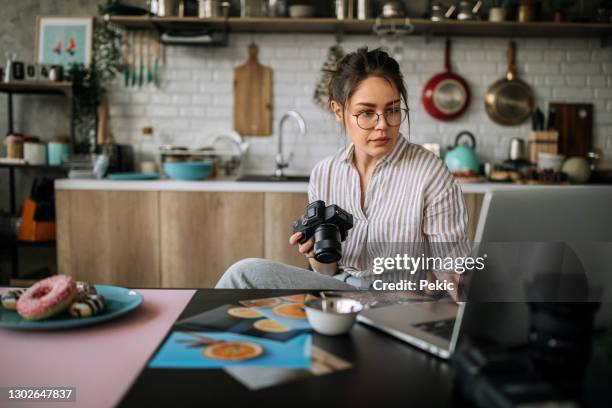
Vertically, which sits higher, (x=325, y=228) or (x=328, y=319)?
(x=325, y=228)

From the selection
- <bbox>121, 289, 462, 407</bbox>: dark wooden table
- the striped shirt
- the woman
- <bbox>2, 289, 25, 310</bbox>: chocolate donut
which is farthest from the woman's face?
<bbox>2, 289, 25, 310</bbox>: chocolate donut

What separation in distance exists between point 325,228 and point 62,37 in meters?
3.55

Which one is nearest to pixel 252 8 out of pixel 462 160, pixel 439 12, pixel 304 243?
pixel 439 12

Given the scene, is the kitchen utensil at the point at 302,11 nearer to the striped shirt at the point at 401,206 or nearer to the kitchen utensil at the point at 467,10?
the kitchen utensil at the point at 467,10

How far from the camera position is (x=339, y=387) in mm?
867

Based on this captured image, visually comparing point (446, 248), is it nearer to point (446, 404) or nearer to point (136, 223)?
point (446, 404)

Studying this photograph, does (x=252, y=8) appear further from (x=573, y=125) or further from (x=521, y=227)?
(x=521, y=227)

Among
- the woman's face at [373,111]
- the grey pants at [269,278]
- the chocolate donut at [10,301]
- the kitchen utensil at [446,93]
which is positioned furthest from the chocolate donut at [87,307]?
the kitchen utensil at [446,93]

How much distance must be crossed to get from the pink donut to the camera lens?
62 cm

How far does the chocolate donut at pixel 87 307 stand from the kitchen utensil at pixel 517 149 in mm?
3664

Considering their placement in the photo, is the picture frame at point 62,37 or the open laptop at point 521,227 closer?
the open laptop at point 521,227

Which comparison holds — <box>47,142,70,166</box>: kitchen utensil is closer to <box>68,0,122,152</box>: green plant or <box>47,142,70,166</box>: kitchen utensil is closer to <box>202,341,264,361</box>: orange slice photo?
<box>68,0,122,152</box>: green plant

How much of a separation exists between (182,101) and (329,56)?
1.21 metres

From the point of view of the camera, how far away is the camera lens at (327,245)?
1.47 metres
